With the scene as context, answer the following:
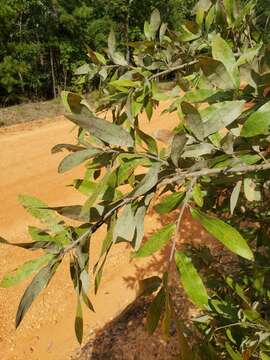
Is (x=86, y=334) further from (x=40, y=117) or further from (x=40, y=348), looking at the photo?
(x=40, y=117)

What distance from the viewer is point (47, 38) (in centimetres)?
2069

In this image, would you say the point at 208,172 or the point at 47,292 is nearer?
the point at 208,172

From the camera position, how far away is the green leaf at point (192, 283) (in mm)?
833

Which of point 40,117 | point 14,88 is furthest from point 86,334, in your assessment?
point 14,88

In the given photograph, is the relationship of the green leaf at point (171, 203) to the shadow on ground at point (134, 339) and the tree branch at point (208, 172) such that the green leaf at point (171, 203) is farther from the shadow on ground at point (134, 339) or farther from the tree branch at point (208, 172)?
the shadow on ground at point (134, 339)

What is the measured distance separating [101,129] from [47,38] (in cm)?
2143

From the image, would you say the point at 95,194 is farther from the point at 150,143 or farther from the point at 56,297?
the point at 56,297

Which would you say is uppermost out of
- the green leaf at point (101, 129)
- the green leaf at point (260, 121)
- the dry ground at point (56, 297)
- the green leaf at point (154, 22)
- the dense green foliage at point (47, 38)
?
the green leaf at point (154, 22)

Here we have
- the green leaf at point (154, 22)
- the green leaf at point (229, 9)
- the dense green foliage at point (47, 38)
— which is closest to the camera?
the green leaf at point (229, 9)

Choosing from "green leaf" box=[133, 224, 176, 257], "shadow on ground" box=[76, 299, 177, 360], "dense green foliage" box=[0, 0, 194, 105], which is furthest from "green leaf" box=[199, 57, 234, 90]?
"dense green foliage" box=[0, 0, 194, 105]

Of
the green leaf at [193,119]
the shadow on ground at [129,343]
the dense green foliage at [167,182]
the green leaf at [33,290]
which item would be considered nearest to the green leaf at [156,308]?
the dense green foliage at [167,182]

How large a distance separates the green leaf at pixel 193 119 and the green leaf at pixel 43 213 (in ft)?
1.19

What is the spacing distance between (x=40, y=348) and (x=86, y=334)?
42 centimetres

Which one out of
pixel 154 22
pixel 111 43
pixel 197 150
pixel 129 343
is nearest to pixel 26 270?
pixel 197 150
